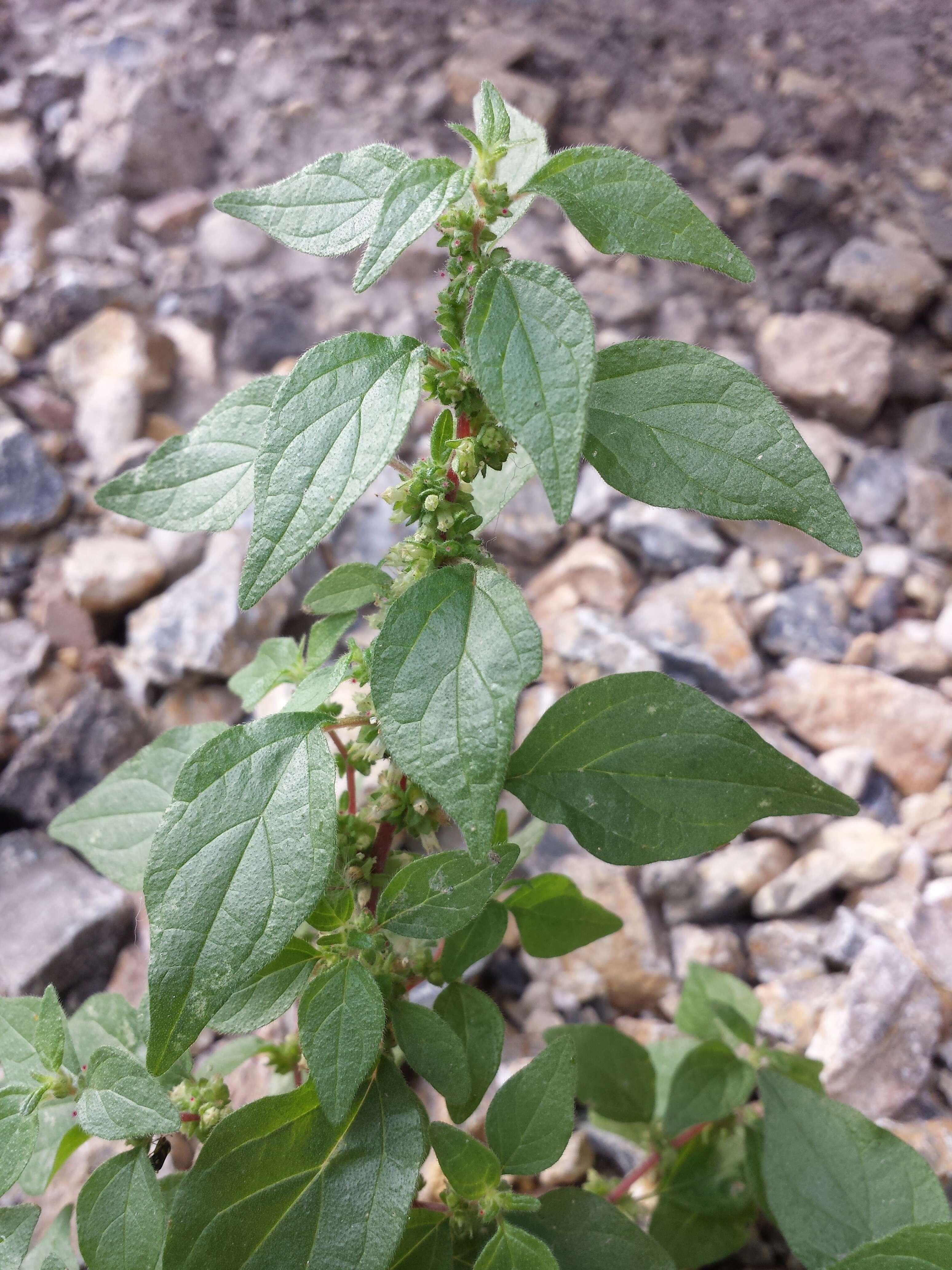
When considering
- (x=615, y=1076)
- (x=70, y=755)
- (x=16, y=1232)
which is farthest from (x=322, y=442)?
(x=70, y=755)

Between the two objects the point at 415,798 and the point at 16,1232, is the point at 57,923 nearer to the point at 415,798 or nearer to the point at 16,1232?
the point at 16,1232

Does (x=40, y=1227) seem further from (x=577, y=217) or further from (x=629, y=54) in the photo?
(x=629, y=54)

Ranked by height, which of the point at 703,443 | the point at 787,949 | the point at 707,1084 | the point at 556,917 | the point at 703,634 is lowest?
the point at 787,949

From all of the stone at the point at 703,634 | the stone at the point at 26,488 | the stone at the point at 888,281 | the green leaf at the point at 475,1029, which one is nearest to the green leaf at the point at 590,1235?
the green leaf at the point at 475,1029

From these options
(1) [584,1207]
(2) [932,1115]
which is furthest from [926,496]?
(1) [584,1207]

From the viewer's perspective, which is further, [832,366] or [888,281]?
[888,281]

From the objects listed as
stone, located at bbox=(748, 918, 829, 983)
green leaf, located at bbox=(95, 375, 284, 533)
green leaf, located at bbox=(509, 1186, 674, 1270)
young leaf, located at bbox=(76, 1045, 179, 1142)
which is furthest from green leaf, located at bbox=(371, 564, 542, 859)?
stone, located at bbox=(748, 918, 829, 983)

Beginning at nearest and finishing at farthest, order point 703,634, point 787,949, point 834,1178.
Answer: point 834,1178, point 787,949, point 703,634
